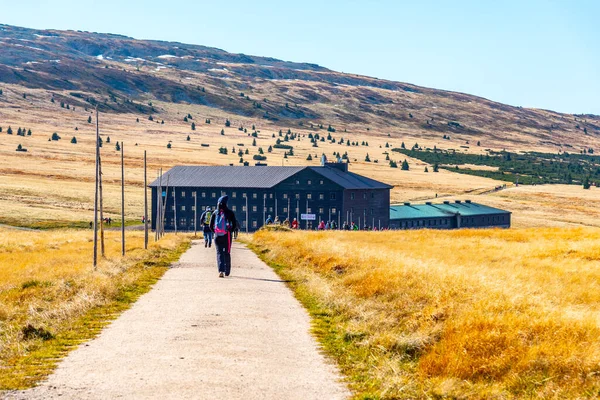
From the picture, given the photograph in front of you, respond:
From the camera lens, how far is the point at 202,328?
13609mm

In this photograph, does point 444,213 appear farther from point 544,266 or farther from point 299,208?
point 544,266

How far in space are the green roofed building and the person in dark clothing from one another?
112m

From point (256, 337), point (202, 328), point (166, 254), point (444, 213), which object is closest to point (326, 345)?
point (256, 337)

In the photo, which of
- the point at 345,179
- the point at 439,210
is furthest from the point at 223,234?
the point at 439,210

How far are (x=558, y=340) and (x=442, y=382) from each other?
2.19 meters

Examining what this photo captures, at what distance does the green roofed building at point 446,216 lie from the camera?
135500 millimetres

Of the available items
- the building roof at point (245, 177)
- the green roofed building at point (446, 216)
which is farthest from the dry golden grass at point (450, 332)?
the green roofed building at point (446, 216)

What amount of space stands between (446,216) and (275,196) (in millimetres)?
30409

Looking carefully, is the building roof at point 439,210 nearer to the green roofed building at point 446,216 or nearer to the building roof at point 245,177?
the green roofed building at point 446,216

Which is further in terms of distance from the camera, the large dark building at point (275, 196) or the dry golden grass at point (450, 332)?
the large dark building at point (275, 196)

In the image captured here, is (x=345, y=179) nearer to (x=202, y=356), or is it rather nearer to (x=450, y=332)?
(x=450, y=332)

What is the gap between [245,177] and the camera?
5128 inches

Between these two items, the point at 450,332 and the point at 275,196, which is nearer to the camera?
the point at 450,332

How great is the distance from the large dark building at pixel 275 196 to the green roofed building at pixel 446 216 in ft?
21.1
